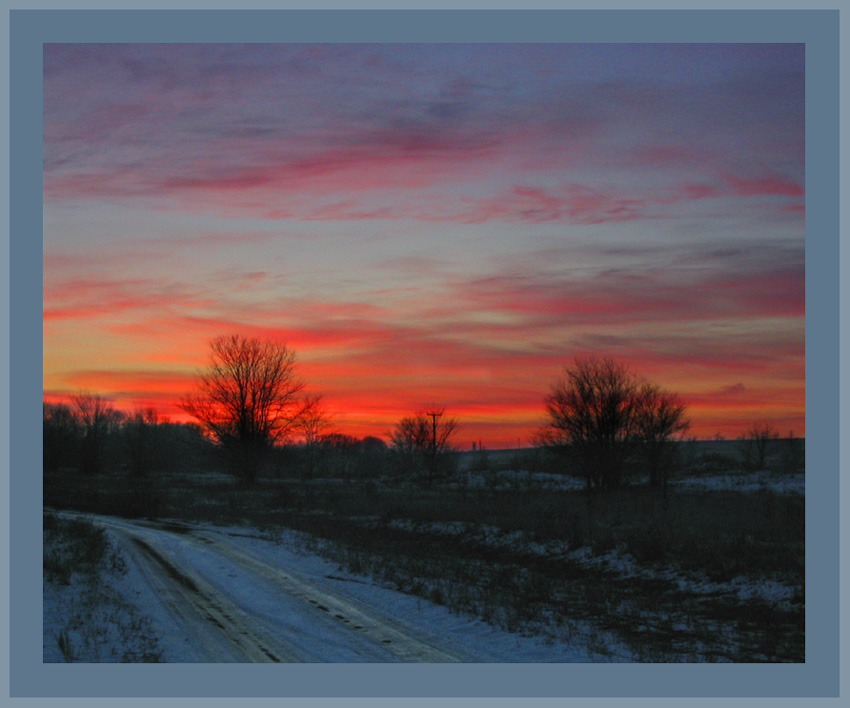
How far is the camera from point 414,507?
31062mm

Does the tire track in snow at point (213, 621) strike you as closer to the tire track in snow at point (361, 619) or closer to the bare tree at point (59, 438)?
the tire track in snow at point (361, 619)

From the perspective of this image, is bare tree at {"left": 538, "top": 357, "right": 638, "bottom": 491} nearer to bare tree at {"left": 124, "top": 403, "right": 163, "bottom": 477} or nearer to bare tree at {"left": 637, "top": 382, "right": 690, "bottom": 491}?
bare tree at {"left": 637, "top": 382, "right": 690, "bottom": 491}

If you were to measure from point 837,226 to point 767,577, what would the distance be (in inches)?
306

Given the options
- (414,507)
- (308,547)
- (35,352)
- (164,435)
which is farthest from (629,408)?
(164,435)

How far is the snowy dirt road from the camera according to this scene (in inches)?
367

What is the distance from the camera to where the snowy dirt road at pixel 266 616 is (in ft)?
30.6

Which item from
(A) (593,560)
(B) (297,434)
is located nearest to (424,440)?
(B) (297,434)

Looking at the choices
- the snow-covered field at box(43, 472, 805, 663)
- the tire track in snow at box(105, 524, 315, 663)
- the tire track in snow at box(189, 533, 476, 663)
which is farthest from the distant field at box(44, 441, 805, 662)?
the tire track in snow at box(105, 524, 315, 663)

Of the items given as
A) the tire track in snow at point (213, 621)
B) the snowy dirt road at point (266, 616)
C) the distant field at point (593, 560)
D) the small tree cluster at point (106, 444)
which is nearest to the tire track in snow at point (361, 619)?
the snowy dirt road at point (266, 616)

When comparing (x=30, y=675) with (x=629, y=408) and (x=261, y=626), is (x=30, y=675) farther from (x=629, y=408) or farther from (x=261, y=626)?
(x=629, y=408)

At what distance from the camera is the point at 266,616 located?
11328 millimetres

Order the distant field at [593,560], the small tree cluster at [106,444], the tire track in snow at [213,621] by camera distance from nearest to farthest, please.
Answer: the tire track in snow at [213,621] < the distant field at [593,560] < the small tree cluster at [106,444]

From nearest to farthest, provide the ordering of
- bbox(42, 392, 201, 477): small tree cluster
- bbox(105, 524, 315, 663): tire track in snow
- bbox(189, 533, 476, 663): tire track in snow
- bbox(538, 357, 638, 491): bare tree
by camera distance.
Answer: bbox(105, 524, 315, 663): tire track in snow < bbox(189, 533, 476, 663): tire track in snow < bbox(538, 357, 638, 491): bare tree < bbox(42, 392, 201, 477): small tree cluster

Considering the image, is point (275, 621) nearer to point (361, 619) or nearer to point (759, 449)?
point (361, 619)
